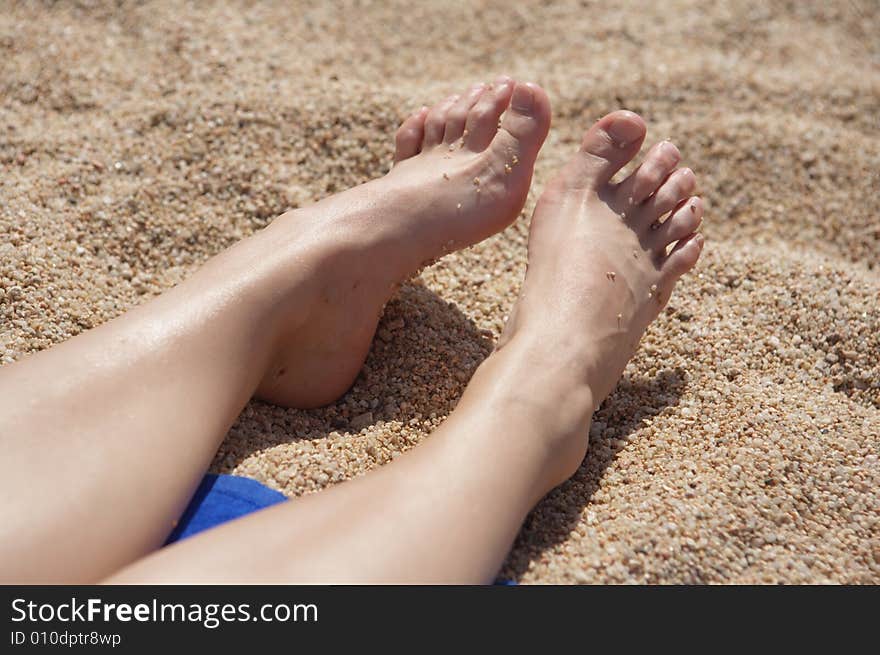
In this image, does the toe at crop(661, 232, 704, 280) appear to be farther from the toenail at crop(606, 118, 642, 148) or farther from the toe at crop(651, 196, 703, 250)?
the toenail at crop(606, 118, 642, 148)

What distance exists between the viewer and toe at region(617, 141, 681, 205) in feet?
6.07

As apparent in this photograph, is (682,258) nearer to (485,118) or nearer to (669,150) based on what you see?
(669,150)

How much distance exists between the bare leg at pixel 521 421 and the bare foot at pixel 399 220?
0.42 feet

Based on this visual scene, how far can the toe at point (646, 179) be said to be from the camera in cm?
185

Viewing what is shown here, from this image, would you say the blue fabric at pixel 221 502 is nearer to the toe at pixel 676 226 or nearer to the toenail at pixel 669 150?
the toe at pixel 676 226

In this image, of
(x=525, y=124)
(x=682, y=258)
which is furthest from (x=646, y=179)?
(x=525, y=124)

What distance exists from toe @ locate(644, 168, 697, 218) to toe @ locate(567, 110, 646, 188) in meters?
0.10

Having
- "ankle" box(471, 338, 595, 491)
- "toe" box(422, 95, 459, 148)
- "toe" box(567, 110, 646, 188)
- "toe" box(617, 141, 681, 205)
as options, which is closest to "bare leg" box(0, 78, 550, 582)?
"toe" box(422, 95, 459, 148)

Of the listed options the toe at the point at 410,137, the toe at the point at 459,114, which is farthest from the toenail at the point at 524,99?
the toe at the point at 410,137

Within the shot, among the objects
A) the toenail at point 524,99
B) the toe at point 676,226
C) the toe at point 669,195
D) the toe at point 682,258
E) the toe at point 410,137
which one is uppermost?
the toenail at point 524,99

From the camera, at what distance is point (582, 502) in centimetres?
152

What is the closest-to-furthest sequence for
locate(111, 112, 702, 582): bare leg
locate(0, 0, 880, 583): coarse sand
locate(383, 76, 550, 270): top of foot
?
locate(111, 112, 702, 582): bare leg, locate(0, 0, 880, 583): coarse sand, locate(383, 76, 550, 270): top of foot
